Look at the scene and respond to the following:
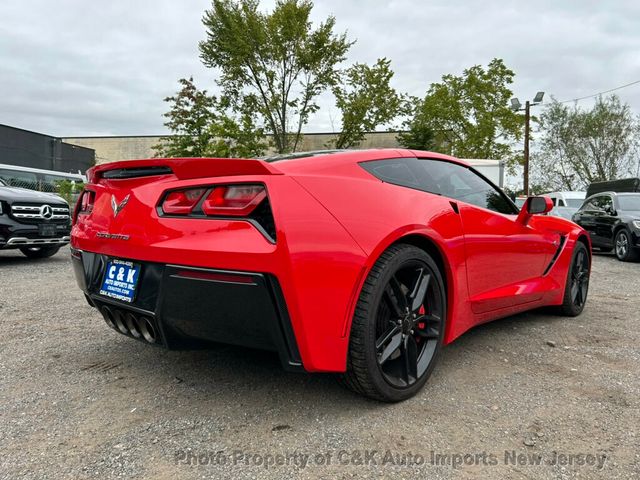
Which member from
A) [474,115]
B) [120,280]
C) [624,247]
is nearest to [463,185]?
[120,280]

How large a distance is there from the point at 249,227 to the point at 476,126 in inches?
1068

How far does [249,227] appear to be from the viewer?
181 cm

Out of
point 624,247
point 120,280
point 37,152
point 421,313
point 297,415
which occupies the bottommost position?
point 297,415

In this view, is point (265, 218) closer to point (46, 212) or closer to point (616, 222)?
point (46, 212)

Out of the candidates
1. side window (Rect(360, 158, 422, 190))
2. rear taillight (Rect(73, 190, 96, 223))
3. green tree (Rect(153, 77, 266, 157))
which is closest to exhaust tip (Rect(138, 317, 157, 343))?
rear taillight (Rect(73, 190, 96, 223))

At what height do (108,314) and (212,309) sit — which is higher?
(212,309)

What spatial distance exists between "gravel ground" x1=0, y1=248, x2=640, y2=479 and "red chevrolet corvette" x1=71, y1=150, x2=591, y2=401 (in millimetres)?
269

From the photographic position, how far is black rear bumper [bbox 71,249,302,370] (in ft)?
5.75

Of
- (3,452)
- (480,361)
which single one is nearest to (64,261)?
(3,452)

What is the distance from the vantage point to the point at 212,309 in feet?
5.99

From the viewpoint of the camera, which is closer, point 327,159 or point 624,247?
point 327,159

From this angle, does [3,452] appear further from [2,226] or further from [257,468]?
[2,226]

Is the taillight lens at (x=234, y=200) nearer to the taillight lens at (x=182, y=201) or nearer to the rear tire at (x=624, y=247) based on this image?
the taillight lens at (x=182, y=201)

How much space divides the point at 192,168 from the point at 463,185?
1732 millimetres
